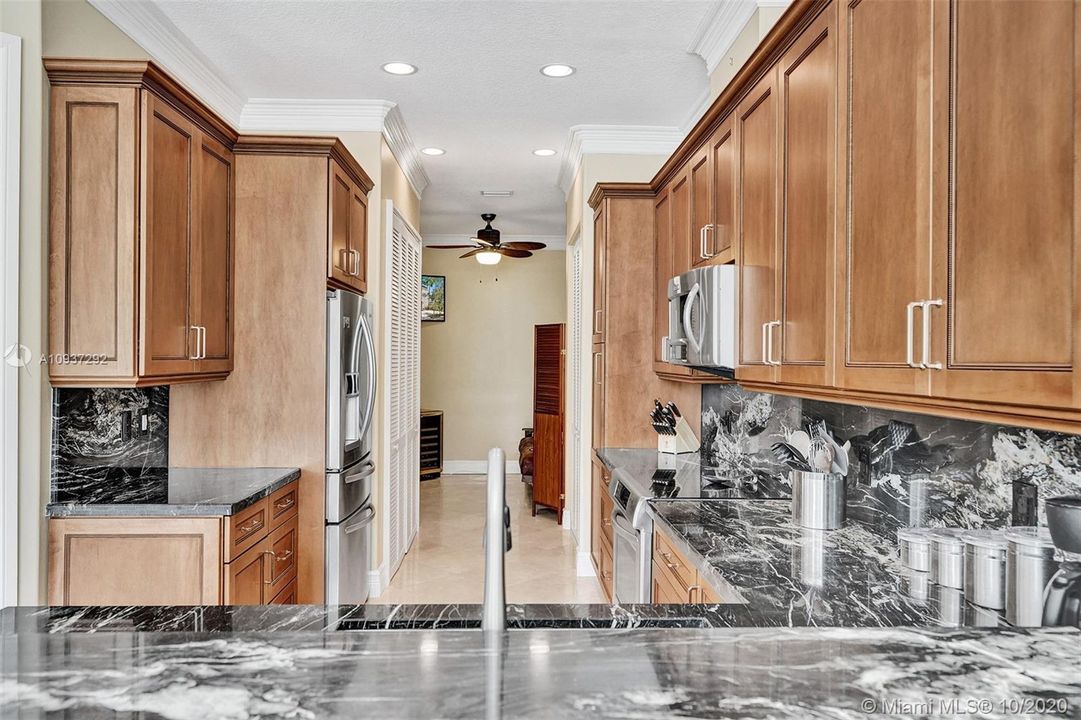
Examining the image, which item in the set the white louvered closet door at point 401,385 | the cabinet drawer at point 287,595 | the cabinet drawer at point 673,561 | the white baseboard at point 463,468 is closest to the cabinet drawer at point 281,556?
the cabinet drawer at point 287,595

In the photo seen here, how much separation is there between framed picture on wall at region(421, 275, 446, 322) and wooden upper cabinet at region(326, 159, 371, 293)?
4467 mm

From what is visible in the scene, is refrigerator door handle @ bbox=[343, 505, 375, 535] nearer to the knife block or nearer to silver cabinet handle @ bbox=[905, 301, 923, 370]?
the knife block

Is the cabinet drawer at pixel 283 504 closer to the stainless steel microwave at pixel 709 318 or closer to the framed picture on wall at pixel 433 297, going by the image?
the stainless steel microwave at pixel 709 318

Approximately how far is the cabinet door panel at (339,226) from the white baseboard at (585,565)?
7.73ft

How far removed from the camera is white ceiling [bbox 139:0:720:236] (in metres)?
3.14

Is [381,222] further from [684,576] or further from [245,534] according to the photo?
[684,576]

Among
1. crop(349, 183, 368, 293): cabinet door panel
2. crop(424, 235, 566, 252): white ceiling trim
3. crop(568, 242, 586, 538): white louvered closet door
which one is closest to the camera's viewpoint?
crop(349, 183, 368, 293): cabinet door panel

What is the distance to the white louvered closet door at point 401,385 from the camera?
15.0ft

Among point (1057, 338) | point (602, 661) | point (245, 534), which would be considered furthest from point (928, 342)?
point (245, 534)

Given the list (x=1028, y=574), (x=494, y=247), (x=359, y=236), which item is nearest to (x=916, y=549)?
(x=1028, y=574)

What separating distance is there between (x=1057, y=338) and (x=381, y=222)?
3.86 metres

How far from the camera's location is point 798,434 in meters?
2.63

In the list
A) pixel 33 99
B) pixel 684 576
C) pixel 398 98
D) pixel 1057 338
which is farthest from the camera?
pixel 398 98

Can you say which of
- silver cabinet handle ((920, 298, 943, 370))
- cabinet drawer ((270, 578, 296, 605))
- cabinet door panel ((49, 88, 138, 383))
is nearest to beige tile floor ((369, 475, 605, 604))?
cabinet drawer ((270, 578, 296, 605))
